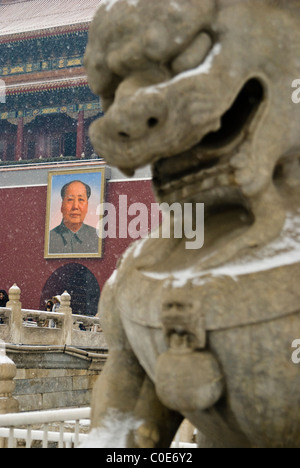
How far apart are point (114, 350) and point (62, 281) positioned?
1343 centimetres

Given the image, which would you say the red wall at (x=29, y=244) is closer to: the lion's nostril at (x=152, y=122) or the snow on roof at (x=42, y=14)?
the snow on roof at (x=42, y=14)

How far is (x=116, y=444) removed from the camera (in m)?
1.17

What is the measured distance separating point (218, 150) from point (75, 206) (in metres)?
12.9

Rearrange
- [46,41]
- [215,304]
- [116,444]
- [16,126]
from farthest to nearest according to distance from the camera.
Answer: [16,126], [46,41], [116,444], [215,304]

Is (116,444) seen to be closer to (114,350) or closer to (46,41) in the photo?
(114,350)

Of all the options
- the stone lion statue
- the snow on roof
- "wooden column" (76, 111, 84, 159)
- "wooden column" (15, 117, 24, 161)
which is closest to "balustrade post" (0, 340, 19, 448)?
the stone lion statue

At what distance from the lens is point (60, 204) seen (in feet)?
46.3

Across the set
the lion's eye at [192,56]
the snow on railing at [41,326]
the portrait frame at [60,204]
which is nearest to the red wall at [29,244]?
the portrait frame at [60,204]

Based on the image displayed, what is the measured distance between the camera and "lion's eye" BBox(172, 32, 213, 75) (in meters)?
1.06

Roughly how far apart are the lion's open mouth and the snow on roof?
14775 millimetres

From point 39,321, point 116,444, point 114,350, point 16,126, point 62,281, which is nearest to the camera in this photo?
point 116,444

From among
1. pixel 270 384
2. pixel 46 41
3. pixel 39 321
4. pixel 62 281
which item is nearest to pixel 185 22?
pixel 270 384

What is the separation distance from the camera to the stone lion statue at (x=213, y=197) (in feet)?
3.35
